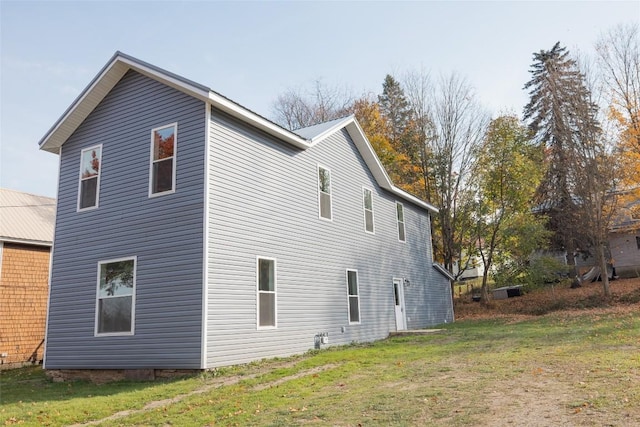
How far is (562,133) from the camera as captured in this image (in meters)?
22.5

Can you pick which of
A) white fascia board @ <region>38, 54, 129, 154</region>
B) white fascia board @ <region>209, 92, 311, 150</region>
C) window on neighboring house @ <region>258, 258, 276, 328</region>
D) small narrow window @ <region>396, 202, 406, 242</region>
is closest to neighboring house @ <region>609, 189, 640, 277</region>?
small narrow window @ <region>396, 202, 406, 242</region>

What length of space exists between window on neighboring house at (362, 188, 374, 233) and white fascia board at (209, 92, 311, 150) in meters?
4.00

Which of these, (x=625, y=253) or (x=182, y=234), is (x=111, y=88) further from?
(x=625, y=253)

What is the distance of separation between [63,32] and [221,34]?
384cm

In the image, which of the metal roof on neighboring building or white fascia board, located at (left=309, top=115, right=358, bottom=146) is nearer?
white fascia board, located at (left=309, top=115, right=358, bottom=146)

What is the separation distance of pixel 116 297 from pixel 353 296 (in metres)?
7.09

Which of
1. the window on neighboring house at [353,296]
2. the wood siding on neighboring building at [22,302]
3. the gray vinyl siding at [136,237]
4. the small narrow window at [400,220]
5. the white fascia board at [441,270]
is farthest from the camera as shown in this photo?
the white fascia board at [441,270]

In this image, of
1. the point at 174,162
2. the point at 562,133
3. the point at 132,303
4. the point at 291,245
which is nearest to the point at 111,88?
the point at 174,162

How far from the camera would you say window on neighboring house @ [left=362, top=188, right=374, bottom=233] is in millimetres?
17030

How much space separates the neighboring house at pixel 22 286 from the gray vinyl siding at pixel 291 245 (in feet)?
31.1

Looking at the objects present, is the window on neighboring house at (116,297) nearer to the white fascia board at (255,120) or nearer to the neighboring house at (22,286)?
the white fascia board at (255,120)

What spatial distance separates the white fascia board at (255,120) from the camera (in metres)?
10.7

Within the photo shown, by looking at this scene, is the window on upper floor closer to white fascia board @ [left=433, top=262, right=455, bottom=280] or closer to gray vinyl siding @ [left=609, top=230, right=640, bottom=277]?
white fascia board @ [left=433, top=262, right=455, bottom=280]

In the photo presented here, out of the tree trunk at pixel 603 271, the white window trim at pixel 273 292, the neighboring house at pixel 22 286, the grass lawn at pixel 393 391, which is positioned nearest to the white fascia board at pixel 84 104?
Result: the neighboring house at pixel 22 286
